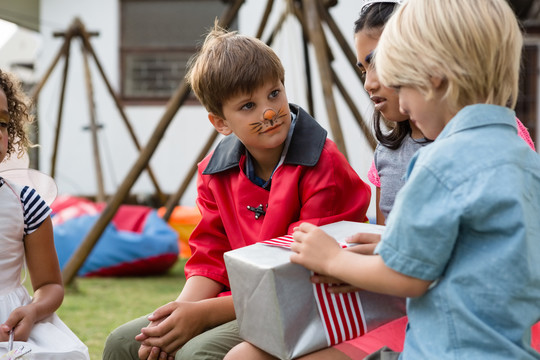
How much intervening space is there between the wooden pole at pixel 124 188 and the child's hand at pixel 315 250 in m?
2.58

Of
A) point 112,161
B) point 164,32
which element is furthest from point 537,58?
point 112,161

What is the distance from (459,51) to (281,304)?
0.52 meters

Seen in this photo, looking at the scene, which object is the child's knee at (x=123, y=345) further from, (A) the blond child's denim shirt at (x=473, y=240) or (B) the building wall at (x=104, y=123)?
(B) the building wall at (x=104, y=123)

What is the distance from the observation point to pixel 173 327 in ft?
4.78

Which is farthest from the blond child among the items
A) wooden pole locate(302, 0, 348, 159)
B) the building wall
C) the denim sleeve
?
the building wall

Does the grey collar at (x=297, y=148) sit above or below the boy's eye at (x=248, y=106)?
below

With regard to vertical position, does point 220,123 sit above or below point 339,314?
above

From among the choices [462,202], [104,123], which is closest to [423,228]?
[462,202]

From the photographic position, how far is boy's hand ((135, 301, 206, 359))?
144cm

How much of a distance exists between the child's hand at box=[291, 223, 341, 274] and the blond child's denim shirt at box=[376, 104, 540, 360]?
13 cm

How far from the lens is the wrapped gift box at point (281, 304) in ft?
3.85

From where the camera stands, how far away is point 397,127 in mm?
1604

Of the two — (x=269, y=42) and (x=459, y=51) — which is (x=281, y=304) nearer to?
(x=459, y=51)

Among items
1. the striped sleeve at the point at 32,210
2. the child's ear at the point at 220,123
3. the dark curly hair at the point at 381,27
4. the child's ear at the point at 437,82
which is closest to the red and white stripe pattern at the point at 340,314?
the child's ear at the point at 437,82
